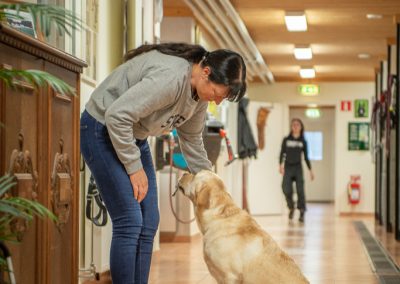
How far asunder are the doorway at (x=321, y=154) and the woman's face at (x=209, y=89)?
1988cm

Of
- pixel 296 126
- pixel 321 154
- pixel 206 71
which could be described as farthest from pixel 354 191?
pixel 206 71

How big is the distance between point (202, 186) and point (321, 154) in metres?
20.2

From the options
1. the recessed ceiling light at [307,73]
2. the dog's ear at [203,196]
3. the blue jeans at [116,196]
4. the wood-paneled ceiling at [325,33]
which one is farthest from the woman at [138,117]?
the recessed ceiling light at [307,73]

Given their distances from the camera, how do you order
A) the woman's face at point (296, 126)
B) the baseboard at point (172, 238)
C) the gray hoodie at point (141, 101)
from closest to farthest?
1. the gray hoodie at point (141, 101)
2. the baseboard at point (172, 238)
3. the woman's face at point (296, 126)

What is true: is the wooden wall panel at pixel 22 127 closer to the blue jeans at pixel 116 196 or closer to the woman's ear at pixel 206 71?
the blue jeans at pixel 116 196

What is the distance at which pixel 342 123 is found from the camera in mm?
16297

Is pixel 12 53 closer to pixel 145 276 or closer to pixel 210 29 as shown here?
pixel 145 276

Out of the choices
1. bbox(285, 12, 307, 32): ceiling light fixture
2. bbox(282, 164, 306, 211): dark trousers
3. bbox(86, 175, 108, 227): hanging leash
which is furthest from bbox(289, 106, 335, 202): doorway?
bbox(86, 175, 108, 227): hanging leash

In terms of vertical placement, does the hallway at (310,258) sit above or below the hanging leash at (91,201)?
below

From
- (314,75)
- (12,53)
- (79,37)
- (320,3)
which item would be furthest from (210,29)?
(12,53)

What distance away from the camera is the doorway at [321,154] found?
22.9 m

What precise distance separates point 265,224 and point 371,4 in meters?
4.44

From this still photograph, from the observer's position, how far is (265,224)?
1230 centimetres

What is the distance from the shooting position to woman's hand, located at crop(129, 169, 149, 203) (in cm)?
299
